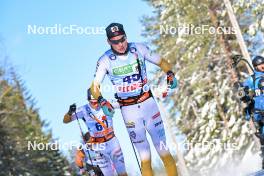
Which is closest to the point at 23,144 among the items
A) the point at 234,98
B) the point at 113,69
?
the point at 234,98

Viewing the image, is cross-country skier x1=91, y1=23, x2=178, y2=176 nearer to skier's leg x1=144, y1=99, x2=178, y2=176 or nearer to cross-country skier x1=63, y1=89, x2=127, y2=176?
skier's leg x1=144, y1=99, x2=178, y2=176

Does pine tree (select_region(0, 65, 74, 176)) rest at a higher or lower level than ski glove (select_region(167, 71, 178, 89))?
lower

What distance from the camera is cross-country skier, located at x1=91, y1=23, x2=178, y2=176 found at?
311 inches

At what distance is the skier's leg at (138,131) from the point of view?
786cm

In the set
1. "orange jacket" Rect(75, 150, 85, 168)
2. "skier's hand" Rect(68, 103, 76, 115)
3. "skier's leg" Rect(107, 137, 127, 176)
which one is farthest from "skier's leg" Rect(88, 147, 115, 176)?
"orange jacket" Rect(75, 150, 85, 168)

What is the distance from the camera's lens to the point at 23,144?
46.5 metres

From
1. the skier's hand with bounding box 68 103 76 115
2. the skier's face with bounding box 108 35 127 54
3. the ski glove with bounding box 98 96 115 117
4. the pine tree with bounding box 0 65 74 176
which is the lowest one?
the pine tree with bounding box 0 65 74 176

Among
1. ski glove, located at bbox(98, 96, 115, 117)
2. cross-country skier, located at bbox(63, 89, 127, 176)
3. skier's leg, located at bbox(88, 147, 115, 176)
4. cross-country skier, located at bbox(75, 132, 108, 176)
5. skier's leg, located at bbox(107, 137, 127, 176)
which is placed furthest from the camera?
cross-country skier, located at bbox(75, 132, 108, 176)

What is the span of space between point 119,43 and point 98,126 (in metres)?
4.42

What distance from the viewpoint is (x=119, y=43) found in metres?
8.02

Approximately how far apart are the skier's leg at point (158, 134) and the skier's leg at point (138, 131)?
0.33ft

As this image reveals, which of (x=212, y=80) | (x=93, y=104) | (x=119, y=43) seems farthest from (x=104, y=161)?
(x=212, y=80)

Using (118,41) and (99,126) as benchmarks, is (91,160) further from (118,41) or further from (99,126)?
(118,41)

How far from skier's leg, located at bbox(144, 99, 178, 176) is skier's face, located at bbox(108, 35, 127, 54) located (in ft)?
2.79
